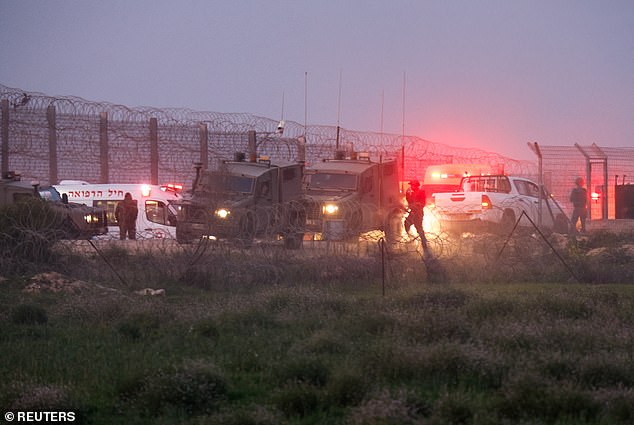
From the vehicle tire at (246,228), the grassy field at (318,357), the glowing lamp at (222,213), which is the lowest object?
the grassy field at (318,357)

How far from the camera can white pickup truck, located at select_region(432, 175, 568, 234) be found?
2275 centimetres

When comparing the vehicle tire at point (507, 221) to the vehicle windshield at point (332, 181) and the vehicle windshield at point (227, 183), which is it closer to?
the vehicle windshield at point (332, 181)

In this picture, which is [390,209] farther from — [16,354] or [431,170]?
[16,354]

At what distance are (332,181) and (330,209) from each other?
2220mm

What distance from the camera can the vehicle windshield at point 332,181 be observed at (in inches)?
914

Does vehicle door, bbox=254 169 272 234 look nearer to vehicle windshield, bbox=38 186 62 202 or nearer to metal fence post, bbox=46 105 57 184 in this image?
vehicle windshield, bbox=38 186 62 202

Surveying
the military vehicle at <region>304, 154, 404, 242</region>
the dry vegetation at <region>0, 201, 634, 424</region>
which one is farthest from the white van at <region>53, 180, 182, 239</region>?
the dry vegetation at <region>0, 201, 634, 424</region>

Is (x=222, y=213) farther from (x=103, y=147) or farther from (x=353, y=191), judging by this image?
(x=103, y=147)

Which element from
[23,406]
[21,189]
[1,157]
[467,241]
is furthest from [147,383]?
[1,157]

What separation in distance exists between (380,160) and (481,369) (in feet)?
58.1

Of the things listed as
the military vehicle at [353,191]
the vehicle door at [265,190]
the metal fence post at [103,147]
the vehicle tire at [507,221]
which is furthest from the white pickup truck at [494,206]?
the metal fence post at [103,147]

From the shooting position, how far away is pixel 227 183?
2186cm

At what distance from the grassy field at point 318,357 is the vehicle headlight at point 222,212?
4.53 meters

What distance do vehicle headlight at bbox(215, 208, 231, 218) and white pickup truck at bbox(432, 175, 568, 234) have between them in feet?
22.4
